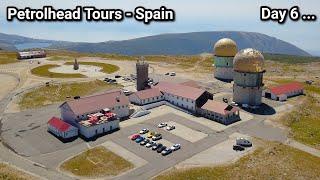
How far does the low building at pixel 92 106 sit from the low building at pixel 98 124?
4.58 ft

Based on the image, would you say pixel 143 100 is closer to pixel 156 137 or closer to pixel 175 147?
pixel 156 137

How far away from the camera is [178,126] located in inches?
3063

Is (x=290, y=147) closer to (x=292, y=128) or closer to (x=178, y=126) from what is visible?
(x=292, y=128)

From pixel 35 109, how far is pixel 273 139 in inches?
2231

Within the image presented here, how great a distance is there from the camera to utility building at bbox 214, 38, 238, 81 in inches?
4734

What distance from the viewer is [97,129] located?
238ft

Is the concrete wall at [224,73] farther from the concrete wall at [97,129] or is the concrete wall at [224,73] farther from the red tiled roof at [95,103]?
the concrete wall at [97,129]

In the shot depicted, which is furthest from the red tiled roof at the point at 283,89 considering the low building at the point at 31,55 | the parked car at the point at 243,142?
the low building at the point at 31,55

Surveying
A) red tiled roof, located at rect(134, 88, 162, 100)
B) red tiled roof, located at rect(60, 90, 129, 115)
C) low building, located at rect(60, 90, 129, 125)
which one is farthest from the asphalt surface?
red tiled roof, located at rect(134, 88, 162, 100)

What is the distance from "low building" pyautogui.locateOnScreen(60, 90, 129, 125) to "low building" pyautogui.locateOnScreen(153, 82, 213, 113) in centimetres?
1406

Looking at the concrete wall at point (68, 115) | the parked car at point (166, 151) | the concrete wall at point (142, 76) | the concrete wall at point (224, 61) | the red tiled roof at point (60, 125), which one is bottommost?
the parked car at point (166, 151)

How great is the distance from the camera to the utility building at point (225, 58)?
120250 millimetres

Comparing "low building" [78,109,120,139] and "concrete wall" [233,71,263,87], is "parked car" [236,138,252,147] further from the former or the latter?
"concrete wall" [233,71,263,87]

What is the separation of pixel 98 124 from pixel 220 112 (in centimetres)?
2698
